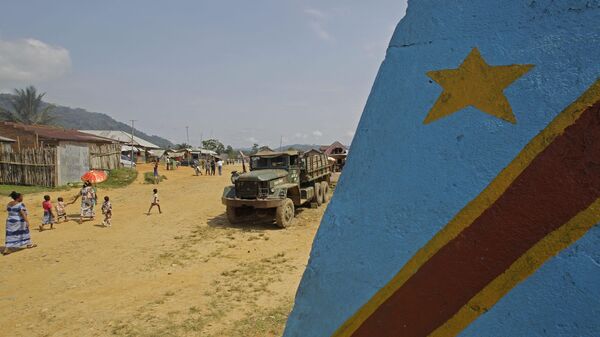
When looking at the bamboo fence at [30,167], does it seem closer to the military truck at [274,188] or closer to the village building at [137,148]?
the military truck at [274,188]

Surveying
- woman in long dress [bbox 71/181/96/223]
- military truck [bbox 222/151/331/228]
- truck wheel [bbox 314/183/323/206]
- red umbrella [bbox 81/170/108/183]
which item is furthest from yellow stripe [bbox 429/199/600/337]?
woman in long dress [bbox 71/181/96/223]

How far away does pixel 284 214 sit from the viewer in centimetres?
998

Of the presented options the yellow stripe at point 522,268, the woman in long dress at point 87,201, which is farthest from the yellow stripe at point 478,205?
the woman in long dress at point 87,201

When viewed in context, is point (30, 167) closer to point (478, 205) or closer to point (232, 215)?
point (232, 215)

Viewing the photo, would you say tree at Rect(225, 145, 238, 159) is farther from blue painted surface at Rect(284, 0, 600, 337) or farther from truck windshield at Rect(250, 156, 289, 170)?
blue painted surface at Rect(284, 0, 600, 337)

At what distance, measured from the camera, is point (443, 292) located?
1.27 m

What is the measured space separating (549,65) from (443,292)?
0.87m

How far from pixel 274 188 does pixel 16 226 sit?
617cm

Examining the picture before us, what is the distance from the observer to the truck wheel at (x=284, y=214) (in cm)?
985

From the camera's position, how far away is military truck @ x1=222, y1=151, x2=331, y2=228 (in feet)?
32.9

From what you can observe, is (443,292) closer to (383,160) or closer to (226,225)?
(383,160)

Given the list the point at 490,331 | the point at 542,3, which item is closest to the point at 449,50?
the point at 542,3

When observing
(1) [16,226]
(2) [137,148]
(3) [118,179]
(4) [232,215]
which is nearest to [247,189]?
(4) [232,215]

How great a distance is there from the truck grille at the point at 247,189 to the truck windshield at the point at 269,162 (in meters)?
1.42
